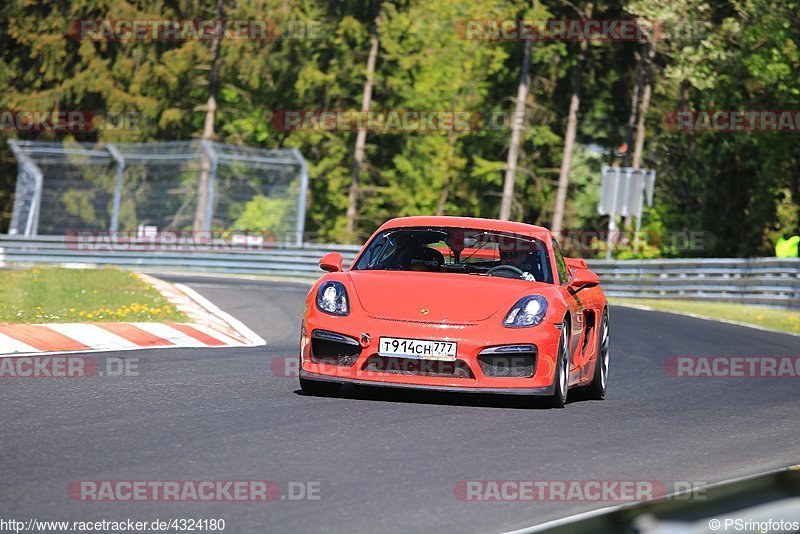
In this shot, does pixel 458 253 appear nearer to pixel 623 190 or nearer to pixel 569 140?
pixel 623 190

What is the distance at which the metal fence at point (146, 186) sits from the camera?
3272 centimetres

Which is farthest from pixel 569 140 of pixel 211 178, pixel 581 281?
pixel 581 281

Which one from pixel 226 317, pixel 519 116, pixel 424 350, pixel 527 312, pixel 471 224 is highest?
pixel 519 116

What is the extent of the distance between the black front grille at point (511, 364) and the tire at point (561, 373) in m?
0.20

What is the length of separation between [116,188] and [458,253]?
23981mm

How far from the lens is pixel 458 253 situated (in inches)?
411

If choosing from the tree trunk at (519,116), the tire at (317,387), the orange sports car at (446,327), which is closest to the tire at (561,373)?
the orange sports car at (446,327)

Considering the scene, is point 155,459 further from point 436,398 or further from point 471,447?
point 436,398

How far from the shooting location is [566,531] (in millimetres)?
3234

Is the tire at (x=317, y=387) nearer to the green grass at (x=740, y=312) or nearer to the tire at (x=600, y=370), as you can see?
the tire at (x=600, y=370)

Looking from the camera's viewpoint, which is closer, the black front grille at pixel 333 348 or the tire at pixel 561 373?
the black front grille at pixel 333 348

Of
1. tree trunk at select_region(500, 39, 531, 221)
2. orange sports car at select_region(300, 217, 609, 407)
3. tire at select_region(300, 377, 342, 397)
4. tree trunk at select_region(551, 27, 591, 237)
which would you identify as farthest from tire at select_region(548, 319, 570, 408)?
tree trunk at select_region(551, 27, 591, 237)

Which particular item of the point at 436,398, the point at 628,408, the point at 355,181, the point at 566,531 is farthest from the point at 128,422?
the point at 355,181

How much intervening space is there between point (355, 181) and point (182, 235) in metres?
21.9
